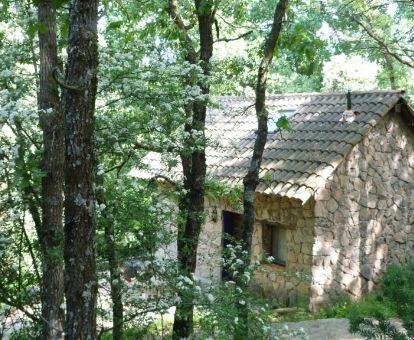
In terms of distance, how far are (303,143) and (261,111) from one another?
4.79 m

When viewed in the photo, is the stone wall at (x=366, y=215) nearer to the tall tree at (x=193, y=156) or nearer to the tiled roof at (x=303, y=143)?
the tiled roof at (x=303, y=143)

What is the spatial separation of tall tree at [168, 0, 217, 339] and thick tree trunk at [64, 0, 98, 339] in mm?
2254

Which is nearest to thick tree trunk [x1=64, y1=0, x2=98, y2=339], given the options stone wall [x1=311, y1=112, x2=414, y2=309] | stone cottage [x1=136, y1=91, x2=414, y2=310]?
stone cottage [x1=136, y1=91, x2=414, y2=310]

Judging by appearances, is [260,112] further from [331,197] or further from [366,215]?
[366,215]

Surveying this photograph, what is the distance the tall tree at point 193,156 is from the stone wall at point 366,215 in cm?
389

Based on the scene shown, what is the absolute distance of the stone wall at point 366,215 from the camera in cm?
974

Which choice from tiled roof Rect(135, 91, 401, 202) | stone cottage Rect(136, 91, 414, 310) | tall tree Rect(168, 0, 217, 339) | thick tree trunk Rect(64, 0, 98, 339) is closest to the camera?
thick tree trunk Rect(64, 0, 98, 339)

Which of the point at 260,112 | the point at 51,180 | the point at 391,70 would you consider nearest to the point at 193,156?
the point at 260,112

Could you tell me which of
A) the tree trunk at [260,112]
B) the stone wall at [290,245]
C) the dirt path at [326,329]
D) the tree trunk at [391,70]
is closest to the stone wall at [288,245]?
the stone wall at [290,245]

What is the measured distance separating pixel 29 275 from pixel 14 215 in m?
0.76

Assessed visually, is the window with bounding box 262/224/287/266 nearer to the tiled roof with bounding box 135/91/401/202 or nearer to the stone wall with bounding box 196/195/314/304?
the stone wall with bounding box 196/195/314/304

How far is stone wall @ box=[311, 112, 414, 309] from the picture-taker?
974 centimetres

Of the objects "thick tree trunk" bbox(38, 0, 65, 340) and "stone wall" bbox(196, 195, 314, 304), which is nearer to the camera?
"thick tree trunk" bbox(38, 0, 65, 340)

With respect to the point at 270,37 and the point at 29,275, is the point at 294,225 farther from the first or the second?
the point at 29,275
